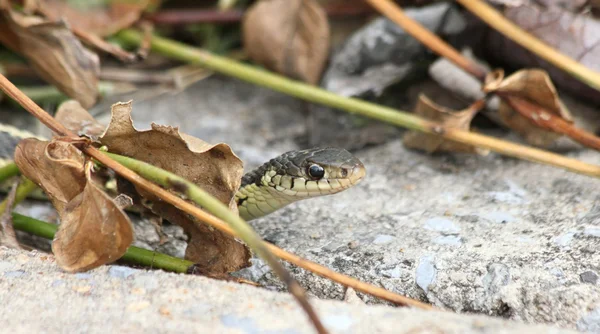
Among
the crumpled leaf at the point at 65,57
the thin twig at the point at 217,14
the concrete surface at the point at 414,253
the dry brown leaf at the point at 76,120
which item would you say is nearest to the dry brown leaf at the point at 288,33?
the thin twig at the point at 217,14

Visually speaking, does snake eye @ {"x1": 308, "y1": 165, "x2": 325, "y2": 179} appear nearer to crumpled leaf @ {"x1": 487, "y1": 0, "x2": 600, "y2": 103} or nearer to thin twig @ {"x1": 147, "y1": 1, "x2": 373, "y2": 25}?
crumpled leaf @ {"x1": 487, "y1": 0, "x2": 600, "y2": 103}

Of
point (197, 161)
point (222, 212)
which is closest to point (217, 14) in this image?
point (197, 161)

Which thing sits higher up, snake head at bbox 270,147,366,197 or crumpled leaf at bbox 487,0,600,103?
crumpled leaf at bbox 487,0,600,103

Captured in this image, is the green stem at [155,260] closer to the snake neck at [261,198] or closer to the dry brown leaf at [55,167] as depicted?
the dry brown leaf at [55,167]

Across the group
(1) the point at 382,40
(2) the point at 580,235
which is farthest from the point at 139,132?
(1) the point at 382,40

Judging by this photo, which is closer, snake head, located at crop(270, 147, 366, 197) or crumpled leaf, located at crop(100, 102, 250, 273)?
crumpled leaf, located at crop(100, 102, 250, 273)

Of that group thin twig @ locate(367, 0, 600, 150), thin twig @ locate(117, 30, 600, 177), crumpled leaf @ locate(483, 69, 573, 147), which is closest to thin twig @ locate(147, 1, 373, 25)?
thin twig @ locate(117, 30, 600, 177)
